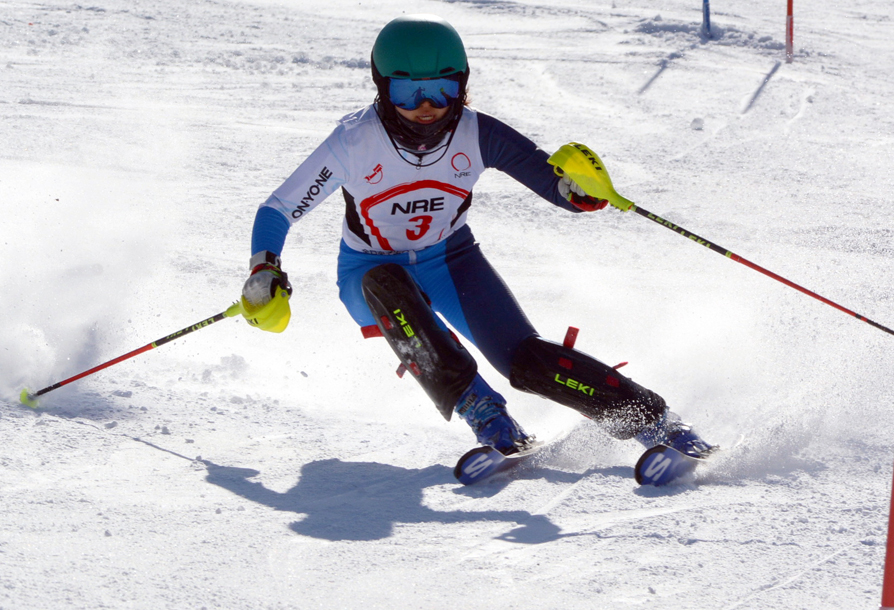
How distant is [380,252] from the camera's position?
369cm

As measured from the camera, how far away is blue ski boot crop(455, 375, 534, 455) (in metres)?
3.20

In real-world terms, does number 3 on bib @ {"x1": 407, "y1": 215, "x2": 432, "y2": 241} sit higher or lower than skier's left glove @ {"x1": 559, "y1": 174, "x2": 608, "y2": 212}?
lower

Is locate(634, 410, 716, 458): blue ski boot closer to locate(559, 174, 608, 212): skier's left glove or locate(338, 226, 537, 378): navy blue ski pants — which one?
locate(338, 226, 537, 378): navy blue ski pants

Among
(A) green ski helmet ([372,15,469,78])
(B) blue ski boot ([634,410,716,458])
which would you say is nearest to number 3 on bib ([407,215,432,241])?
(A) green ski helmet ([372,15,469,78])

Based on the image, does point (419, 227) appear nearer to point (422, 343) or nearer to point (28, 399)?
point (422, 343)

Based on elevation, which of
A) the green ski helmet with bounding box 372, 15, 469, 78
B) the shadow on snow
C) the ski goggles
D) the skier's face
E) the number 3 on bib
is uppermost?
the green ski helmet with bounding box 372, 15, 469, 78

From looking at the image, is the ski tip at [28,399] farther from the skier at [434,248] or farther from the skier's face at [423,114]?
the skier's face at [423,114]

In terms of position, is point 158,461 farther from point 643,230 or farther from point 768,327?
point 643,230

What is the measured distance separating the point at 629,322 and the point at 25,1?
11.6 m

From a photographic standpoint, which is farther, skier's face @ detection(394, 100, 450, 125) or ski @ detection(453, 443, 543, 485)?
skier's face @ detection(394, 100, 450, 125)

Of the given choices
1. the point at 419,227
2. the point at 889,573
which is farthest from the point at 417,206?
the point at 889,573

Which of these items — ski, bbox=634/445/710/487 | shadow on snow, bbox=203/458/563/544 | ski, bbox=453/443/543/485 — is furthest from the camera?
ski, bbox=453/443/543/485

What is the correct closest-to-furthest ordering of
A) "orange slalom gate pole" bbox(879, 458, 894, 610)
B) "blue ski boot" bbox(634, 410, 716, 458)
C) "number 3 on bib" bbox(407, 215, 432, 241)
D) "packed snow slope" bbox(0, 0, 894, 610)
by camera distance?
"orange slalom gate pole" bbox(879, 458, 894, 610) < "packed snow slope" bbox(0, 0, 894, 610) < "blue ski boot" bbox(634, 410, 716, 458) < "number 3 on bib" bbox(407, 215, 432, 241)

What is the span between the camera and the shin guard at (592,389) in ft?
10.3
